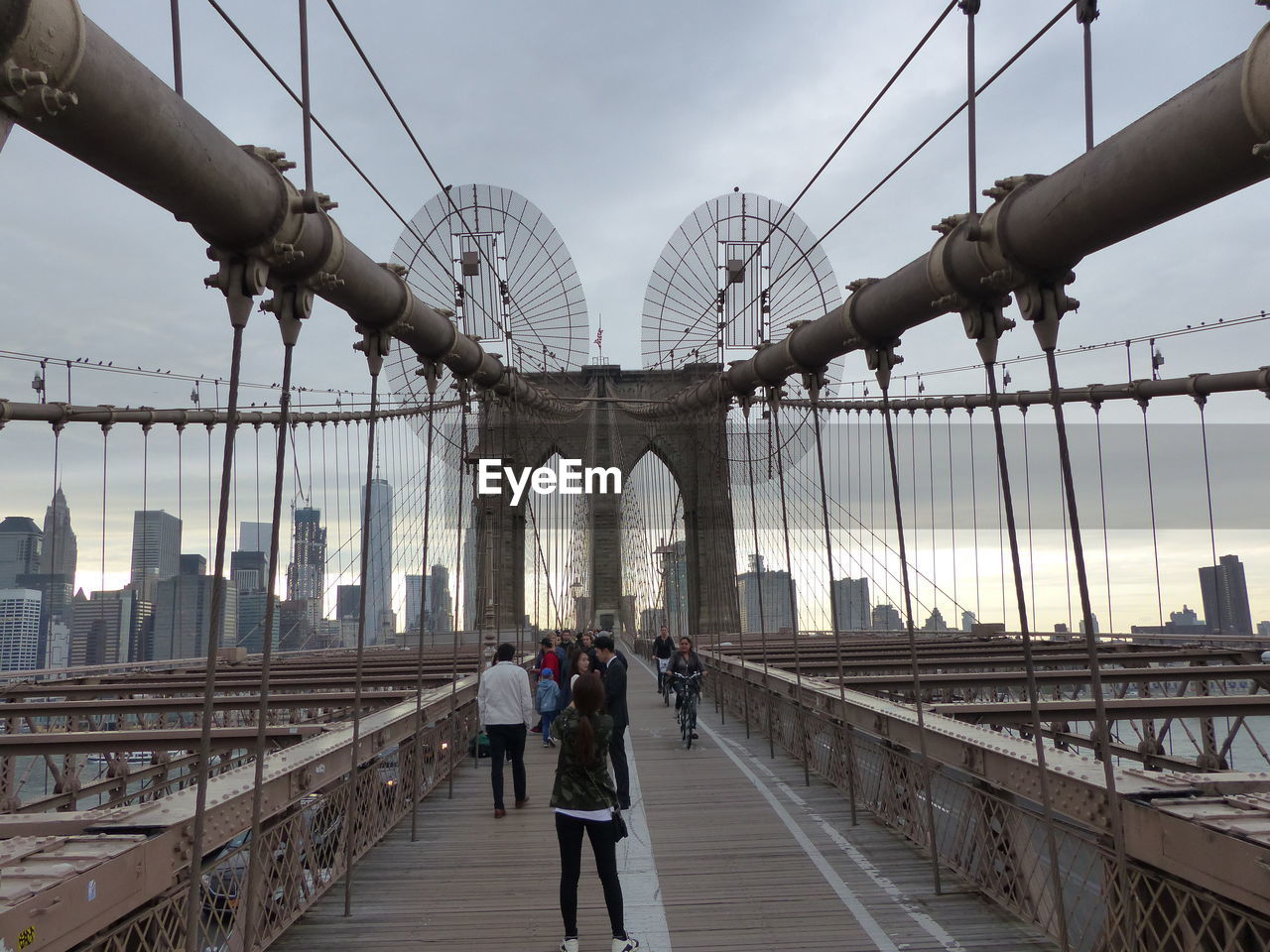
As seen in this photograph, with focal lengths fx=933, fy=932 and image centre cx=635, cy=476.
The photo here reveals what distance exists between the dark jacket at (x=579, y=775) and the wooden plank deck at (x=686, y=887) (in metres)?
0.91

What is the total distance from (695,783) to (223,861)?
20.5 ft

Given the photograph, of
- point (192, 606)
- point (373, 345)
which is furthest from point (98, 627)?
point (373, 345)

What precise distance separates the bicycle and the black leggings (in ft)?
25.1

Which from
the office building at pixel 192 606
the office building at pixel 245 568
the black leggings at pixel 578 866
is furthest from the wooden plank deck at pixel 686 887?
the office building at pixel 245 568

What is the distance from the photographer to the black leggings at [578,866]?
15.6 feet

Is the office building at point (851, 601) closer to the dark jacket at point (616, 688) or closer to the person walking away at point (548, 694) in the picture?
→ the person walking away at point (548, 694)

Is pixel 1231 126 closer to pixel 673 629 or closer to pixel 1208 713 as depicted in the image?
pixel 1208 713

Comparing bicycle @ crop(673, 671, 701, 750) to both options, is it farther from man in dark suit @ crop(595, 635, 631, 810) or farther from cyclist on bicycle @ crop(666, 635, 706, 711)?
man in dark suit @ crop(595, 635, 631, 810)

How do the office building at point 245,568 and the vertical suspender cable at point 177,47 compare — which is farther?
the office building at point 245,568

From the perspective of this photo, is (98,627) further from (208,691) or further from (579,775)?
(208,691)

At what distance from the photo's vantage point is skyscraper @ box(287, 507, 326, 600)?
1214 inches

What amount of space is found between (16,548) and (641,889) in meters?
41.1

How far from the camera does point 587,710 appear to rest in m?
4.96

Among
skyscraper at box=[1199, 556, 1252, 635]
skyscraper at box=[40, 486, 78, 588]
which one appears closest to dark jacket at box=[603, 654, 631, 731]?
skyscraper at box=[40, 486, 78, 588]
